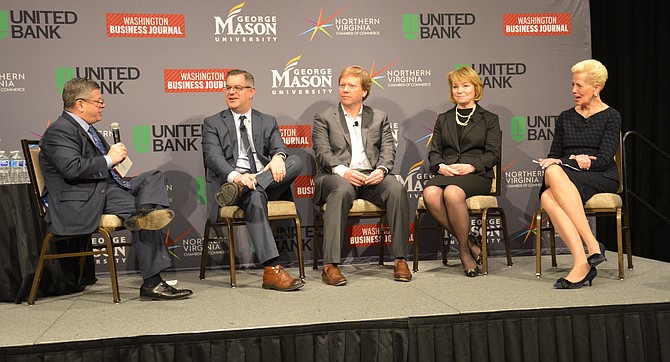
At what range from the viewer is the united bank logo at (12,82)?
451cm

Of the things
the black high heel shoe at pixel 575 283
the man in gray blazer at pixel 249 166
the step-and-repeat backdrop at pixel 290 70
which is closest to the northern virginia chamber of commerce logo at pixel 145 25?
the step-and-repeat backdrop at pixel 290 70

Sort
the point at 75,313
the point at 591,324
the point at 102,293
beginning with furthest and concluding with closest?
the point at 102,293, the point at 75,313, the point at 591,324

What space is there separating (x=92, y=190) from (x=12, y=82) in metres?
1.48

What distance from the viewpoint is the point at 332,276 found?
3932mm

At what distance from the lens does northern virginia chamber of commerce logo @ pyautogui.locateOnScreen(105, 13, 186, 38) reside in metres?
4.65

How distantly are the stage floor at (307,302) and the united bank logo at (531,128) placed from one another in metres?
1.19

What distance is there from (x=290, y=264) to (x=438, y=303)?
178 centimetres

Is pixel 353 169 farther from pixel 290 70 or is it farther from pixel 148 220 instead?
pixel 148 220

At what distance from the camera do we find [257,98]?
4.84m

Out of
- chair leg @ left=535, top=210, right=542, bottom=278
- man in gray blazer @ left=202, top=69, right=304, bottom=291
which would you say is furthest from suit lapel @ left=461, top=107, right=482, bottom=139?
man in gray blazer @ left=202, top=69, right=304, bottom=291

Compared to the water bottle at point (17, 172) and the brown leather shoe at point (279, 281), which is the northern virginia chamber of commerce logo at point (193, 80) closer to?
the water bottle at point (17, 172)

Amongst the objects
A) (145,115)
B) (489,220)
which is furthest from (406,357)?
(145,115)

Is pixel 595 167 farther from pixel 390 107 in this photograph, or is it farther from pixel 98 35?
pixel 98 35

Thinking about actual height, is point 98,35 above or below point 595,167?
above
